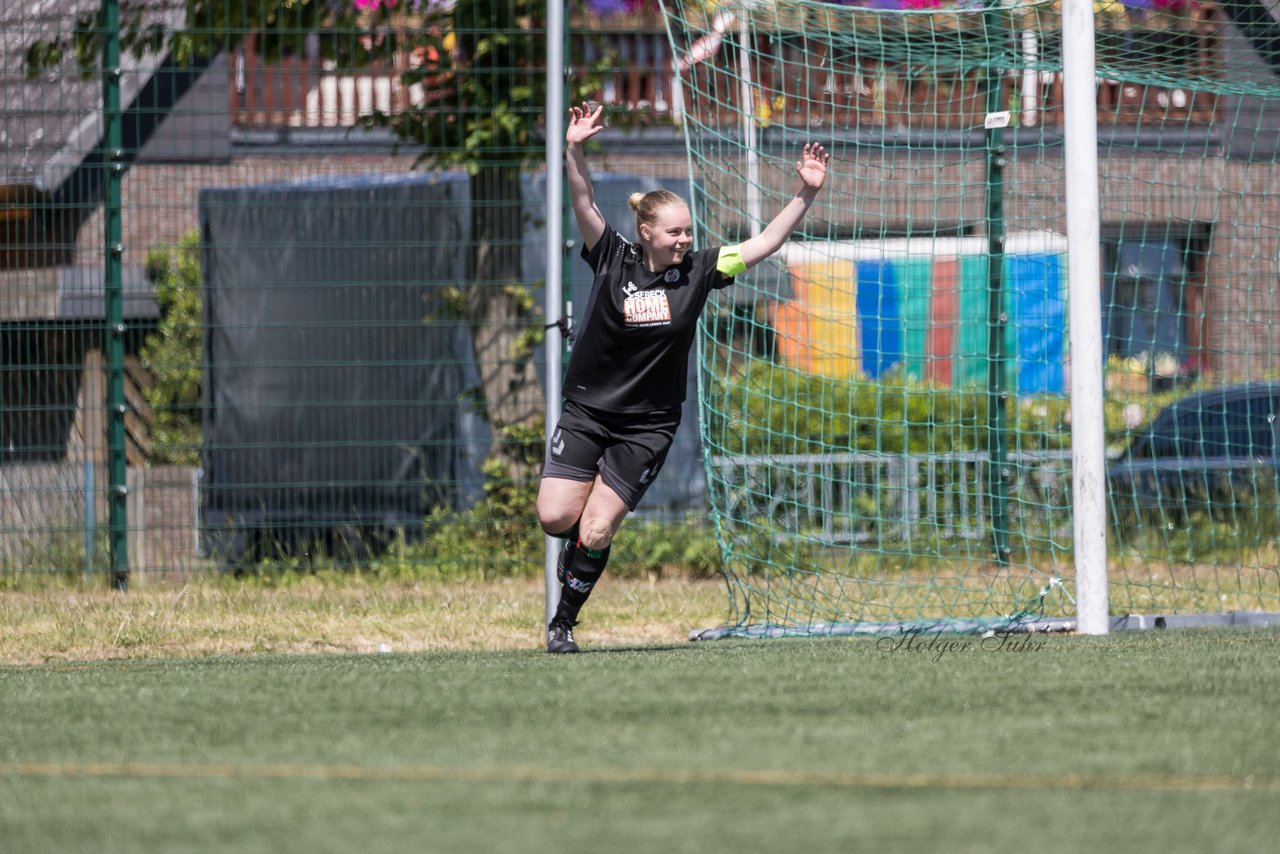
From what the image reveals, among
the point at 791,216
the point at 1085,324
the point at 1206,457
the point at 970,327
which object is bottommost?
the point at 1206,457

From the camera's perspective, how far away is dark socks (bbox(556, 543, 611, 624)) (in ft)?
19.5

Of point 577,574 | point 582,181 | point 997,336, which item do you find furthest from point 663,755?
point 997,336

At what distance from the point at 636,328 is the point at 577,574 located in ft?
3.09

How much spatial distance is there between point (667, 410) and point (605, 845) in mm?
3392

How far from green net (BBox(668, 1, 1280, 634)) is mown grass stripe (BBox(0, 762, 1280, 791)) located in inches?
141

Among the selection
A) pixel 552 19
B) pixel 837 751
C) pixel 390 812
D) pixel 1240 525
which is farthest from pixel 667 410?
pixel 1240 525

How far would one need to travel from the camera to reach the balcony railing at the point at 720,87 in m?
8.21

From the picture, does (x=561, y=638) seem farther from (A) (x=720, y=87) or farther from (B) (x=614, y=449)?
(A) (x=720, y=87)

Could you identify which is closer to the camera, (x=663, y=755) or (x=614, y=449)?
(x=663, y=755)

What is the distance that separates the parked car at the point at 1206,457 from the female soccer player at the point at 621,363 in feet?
12.4

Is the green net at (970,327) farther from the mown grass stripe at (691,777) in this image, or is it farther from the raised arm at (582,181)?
the mown grass stripe at (691,777)

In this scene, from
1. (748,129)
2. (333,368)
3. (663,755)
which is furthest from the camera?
(333,368)

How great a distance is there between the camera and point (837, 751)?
11.7ft

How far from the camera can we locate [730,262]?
6.01 meters
